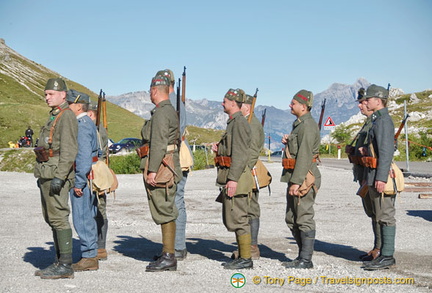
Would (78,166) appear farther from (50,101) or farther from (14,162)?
(14,162)

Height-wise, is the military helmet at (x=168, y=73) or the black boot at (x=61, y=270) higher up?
the military helmet at (x=168, y=73)

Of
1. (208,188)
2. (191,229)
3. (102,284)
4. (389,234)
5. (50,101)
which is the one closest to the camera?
(102,284)

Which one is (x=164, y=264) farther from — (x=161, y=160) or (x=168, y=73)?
(x=168, y=73)

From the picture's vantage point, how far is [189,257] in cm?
845

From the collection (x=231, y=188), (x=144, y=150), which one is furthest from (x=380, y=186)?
(x=144, y=150)

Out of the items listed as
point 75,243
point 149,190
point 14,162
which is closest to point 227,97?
point 149,190

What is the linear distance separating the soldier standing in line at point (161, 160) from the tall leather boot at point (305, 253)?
146 cm

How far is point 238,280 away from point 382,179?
217cm

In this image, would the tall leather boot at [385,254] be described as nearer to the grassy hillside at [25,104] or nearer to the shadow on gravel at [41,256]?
the shadow on gravel at [41,256]

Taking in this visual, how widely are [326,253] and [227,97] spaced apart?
265 cm

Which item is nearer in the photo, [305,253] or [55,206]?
[55,206]

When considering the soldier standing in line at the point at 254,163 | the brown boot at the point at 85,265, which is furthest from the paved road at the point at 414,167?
the brown boot at the point at 85,265

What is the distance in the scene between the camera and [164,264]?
24.2 ft

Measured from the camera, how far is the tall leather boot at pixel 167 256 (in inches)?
290
